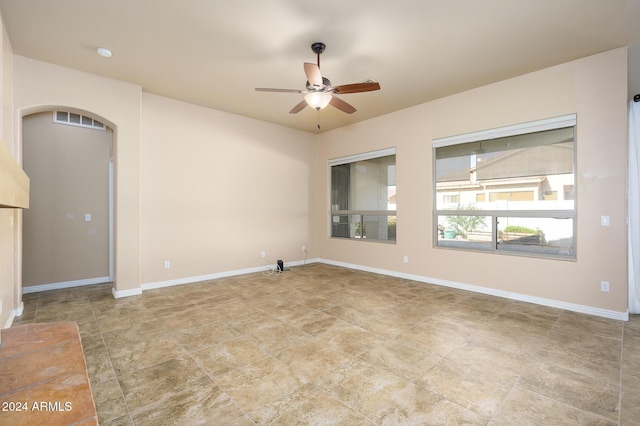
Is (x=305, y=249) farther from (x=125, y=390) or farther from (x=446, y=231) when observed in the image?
(x=125, y=390)

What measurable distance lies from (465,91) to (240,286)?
182 inches

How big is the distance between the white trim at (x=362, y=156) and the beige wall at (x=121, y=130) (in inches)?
149

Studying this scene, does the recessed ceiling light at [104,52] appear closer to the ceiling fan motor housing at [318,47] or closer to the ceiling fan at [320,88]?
the ceiling fan at [320,88]

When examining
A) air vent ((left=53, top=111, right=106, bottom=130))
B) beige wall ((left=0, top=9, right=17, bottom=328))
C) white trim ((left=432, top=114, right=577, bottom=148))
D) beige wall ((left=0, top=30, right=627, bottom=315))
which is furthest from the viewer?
air vent ((left=53, top=111, right=106, bottom=130))

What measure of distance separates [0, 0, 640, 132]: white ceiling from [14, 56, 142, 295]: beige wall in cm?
19

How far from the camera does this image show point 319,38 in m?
3.07

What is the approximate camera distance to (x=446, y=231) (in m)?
4.82

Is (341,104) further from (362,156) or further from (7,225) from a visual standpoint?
(7,225)

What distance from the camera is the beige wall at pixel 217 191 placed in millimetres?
4602

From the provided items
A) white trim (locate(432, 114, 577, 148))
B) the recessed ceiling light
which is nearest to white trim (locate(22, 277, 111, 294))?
the recessed ceiling light

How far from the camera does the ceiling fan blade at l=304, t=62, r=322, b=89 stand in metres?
2.69

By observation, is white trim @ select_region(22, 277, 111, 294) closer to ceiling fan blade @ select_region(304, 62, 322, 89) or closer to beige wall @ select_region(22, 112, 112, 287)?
beige wall @ select_region(22, 112, 112, 287)

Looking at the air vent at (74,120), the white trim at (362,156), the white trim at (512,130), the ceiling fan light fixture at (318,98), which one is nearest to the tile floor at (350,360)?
the white trim at (512,130)

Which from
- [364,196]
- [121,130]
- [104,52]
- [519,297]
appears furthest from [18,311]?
[519,297]
